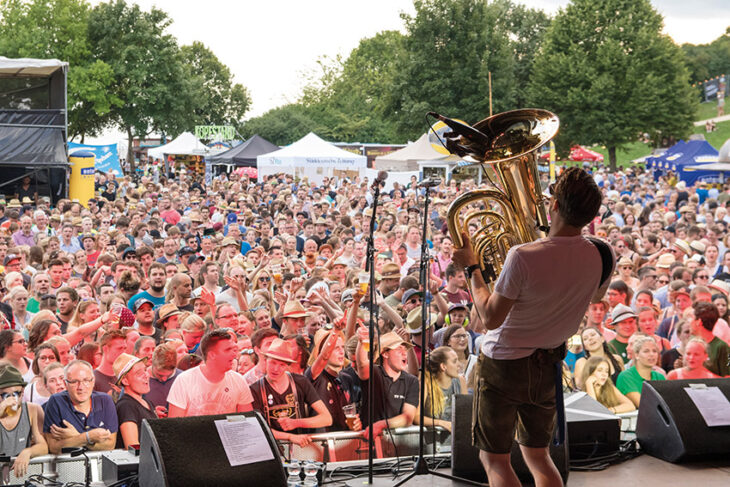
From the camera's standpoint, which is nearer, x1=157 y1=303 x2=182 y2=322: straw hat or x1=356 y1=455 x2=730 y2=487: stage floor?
x1=356 y1=455 x2=730 y2=487: stage floor

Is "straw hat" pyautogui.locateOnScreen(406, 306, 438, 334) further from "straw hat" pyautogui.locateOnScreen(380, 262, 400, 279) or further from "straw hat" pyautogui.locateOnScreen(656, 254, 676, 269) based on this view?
"straw hat" pyautogui.locateOnScreen(656, 254, 676, 269)

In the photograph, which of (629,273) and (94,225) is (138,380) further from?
(94,225)

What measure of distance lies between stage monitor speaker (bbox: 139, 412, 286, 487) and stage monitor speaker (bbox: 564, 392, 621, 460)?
→ 1.64 m

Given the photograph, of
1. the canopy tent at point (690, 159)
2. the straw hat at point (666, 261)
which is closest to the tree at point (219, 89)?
the canopy tent at point (690, 159)

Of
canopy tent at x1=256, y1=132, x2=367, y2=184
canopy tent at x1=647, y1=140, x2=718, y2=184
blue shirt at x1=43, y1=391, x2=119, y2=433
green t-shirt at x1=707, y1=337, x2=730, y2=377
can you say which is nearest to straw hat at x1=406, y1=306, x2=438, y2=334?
green t-shirt at x1=707, y1=337, x2=730, y2=377

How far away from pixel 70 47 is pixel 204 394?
39.9 metres

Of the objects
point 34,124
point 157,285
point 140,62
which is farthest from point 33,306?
point 140,62

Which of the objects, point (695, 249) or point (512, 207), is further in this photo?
point (695, 249)

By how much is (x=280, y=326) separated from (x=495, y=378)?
4.19 meters

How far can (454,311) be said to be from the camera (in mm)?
6758

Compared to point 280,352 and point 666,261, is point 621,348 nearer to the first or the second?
point 666,261

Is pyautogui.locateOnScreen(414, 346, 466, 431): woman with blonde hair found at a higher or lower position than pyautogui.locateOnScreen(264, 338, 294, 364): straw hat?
lower

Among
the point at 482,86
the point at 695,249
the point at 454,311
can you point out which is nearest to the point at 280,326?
the point at 454,311

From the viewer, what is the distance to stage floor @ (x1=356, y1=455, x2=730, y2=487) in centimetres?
397
